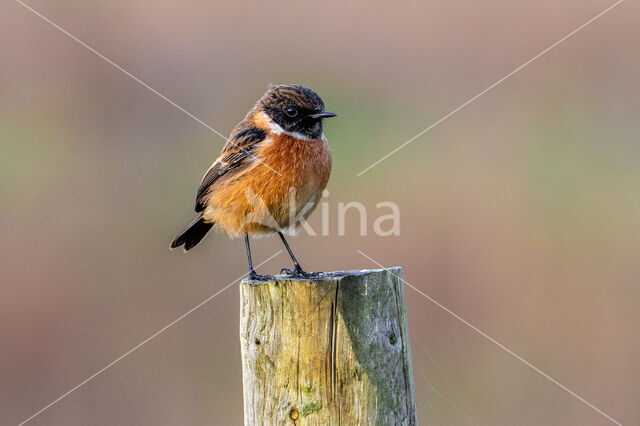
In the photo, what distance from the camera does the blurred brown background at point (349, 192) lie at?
8.20 metres

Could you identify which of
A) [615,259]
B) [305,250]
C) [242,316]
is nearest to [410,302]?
[305,250]

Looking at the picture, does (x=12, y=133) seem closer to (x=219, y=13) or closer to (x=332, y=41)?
(x=219, y=13)

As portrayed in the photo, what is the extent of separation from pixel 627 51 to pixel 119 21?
357 inches

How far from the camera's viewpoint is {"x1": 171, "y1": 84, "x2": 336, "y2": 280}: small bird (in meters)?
5.51

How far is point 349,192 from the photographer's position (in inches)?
431

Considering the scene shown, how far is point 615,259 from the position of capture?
9.45 m

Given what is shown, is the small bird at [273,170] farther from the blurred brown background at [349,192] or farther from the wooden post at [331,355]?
the wooden post at [331,355]

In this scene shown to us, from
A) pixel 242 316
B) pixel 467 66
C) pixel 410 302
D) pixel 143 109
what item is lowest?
pixel 410 302

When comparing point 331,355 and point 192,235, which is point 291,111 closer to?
point 192,235

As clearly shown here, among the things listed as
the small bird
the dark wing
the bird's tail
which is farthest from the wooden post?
the bird's tail

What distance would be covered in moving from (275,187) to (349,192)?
5.53 metres

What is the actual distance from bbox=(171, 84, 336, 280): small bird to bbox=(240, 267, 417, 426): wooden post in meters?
1.73

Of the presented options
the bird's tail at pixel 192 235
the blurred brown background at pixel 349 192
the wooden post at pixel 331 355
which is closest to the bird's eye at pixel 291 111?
the bird's tail at pixel 192 235

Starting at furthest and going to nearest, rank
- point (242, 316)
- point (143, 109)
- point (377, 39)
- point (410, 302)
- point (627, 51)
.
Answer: point (377, 39) < point (627, 51) < point (143, 109) < point (410, 302) < point (242, 316)
